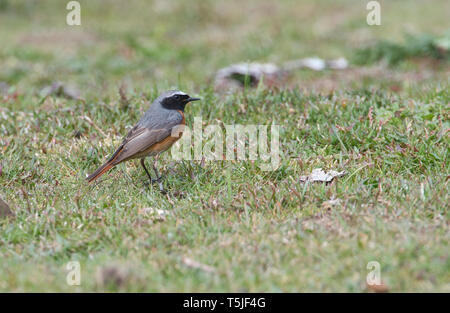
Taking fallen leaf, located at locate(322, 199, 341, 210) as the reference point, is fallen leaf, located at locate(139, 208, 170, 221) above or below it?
below

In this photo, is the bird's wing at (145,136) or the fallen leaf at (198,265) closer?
the fallen leaf at (198,265)

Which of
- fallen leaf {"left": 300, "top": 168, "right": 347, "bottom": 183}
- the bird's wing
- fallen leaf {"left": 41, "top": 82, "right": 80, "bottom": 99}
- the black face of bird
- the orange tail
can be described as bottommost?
fallen leaf {"left": 300, "top": 168, "right": 347, "bottom": 183}

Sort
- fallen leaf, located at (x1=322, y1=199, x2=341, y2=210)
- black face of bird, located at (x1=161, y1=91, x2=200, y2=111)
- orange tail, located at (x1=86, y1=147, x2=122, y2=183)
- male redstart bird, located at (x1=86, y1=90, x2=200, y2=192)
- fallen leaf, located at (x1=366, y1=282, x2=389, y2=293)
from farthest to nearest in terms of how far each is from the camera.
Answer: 1. black face of bird, located at (x1=161, y1=91, x2=200, y2=111)
2. male redstart bird, located at (x1=86, y1=90, x2=200, y2=192)
3. orange tail, located at (x1=86, y1=147, x2=122, y2=183)
4. fallen leaf, located at (x1=322, y1=199, x2=341, y2=210)
5. fallen leaf, located at (x1=366, y1=282, x2=389, y2=293)

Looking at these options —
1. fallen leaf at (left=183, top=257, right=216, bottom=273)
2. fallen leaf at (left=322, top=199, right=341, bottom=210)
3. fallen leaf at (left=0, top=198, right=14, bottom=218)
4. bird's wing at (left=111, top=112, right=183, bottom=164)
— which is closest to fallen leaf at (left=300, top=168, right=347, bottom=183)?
fallen leaf at (left=322, top=199, right=341, bottom=210)

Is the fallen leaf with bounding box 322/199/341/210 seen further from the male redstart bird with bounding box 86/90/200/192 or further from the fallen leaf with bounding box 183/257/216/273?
the male redstart bird with bounding box 86/90/200/192

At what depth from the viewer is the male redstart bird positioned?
6215mm

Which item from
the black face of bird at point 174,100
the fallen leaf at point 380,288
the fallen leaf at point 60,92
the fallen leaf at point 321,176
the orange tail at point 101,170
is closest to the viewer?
the fallen leaf at point 380,288

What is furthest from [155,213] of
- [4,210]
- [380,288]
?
[380,288]

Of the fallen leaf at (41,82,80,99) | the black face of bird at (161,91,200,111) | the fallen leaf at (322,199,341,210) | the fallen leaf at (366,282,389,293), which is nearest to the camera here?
the fallen leaf at (366,282,389,293)

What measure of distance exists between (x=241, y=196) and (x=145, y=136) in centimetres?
141

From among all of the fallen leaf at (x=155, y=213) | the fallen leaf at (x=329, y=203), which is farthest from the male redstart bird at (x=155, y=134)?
the fallen leaf at (x=329, y=203)

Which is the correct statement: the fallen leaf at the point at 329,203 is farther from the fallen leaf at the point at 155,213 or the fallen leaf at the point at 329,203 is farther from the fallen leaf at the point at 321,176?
the fallen leaf at the point at 155,213

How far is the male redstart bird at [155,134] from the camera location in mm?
6215

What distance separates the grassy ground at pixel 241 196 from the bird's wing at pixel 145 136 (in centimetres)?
39
